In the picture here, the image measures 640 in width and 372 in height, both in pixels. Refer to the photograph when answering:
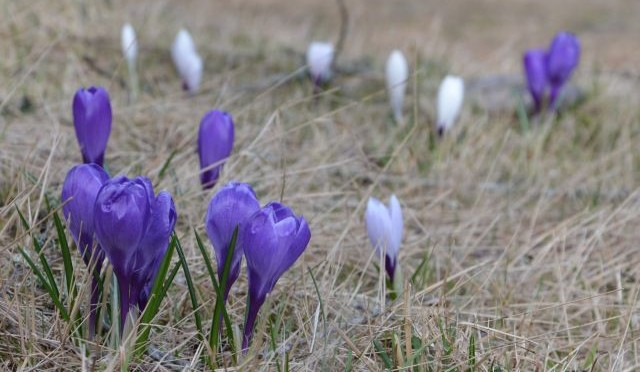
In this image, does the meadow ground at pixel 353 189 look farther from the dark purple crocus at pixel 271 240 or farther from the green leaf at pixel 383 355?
the dark purple crocus at pixel 271 240

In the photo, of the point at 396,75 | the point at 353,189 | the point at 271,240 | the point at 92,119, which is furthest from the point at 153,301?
the point at 396,75

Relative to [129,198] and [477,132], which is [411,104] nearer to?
[477,132]

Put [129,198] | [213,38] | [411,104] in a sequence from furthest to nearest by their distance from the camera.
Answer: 1. [213,38]
2. [411,104]
3. [129,198]

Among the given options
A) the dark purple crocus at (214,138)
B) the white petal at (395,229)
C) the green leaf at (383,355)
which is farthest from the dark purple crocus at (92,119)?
the green leaf at (383,355)

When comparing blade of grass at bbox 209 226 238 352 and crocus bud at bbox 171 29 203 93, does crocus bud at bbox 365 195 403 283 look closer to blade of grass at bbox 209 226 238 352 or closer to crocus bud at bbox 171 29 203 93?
blade of grass at bbox 209 226 238 352

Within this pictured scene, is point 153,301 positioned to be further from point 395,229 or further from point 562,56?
point 562,56

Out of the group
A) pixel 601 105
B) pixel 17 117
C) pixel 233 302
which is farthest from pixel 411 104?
pixel 233 302
